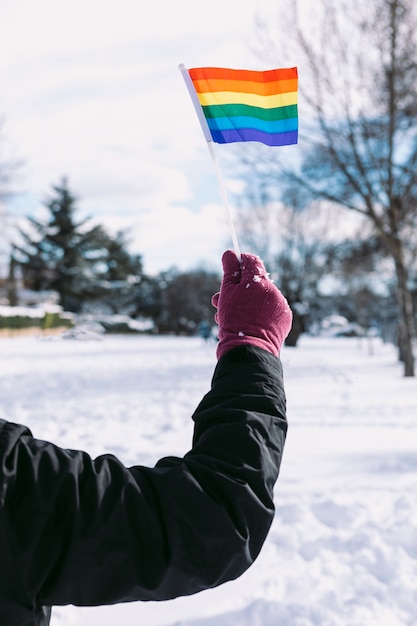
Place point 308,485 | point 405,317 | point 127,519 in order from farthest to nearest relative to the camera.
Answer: point 405,317 → point 308,485 → point 127,519

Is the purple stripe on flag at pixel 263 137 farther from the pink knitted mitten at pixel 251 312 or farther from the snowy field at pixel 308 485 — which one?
the snowy field at pixel 308 485

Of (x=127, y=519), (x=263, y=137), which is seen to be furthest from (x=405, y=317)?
(x=127, y=519)

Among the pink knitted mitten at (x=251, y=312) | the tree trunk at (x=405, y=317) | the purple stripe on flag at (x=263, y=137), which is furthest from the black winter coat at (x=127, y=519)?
the tree trunk at (x=405, y=317)

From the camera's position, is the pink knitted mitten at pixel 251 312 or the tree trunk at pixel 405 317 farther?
the tree trunk at pixel 405 317

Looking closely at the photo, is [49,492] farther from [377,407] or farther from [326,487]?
[377,407]

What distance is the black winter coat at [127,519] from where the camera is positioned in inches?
45.8

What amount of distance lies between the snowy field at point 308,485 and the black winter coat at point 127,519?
0.67 m

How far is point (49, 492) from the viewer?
3.88ft

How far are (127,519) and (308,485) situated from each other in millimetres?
4717

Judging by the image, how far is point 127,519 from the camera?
1.22 meters

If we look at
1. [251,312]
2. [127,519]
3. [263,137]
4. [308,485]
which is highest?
[263,137]

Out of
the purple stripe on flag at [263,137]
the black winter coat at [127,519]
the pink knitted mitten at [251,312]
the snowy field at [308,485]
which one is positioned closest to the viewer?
the black winter coat at [127,519]

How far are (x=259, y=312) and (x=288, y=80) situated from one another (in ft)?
3.42

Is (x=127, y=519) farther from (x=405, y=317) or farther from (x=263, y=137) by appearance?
(x=405, y=317)
